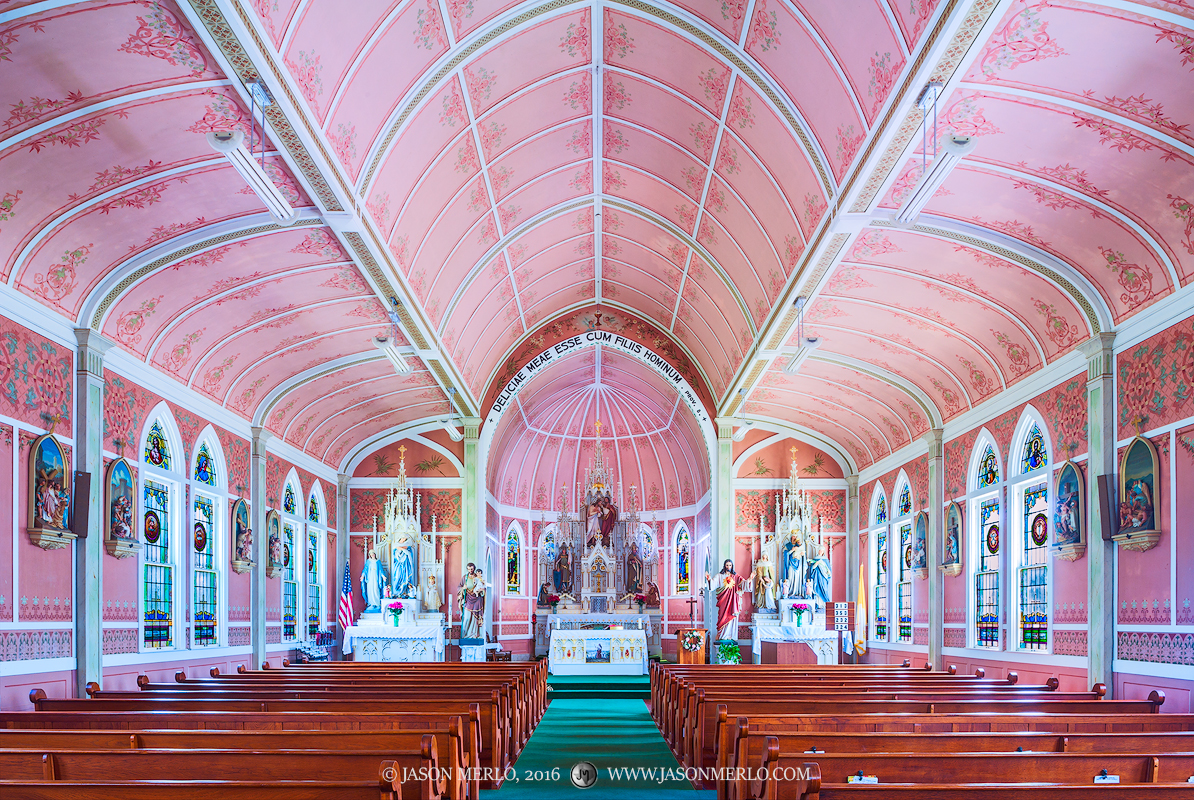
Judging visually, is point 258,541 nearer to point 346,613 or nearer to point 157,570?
point 157,570

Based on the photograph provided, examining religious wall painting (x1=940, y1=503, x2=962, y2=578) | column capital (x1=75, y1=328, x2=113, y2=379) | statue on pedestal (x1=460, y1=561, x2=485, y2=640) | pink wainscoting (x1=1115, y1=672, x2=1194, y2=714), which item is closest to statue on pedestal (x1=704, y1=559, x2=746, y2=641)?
statue on pedestal (x1=460, y1=561, x2=485, y2=640)

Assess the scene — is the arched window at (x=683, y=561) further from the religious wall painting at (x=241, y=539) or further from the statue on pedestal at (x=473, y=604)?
the religious wall painting at (x=241, y=539)

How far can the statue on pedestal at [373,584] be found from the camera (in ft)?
71.5

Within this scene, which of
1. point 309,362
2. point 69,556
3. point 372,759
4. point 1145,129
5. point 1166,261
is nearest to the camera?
point 372,759

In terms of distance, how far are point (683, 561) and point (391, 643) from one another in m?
9.97

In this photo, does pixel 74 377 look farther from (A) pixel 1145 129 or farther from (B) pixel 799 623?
(B) pixel 799 623

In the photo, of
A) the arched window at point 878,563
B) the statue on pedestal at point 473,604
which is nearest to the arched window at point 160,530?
the statue on pedestal at point 473,604

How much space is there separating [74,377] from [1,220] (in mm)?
2681

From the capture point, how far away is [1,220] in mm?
9406

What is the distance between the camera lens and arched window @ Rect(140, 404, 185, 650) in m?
14.0

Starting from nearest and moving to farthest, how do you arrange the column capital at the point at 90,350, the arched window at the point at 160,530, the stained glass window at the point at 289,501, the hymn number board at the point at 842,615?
the column capital at the point at 90,350
the arched window at the point at 160,530
the stained glass window at the point at 289,501
the hymn number board at the point at 842,615

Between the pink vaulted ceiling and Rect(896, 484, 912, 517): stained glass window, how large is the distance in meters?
6.30

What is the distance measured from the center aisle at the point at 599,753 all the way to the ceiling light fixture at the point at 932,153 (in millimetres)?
5383

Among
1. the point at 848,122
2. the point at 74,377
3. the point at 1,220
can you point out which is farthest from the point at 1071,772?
the point at 74,377
